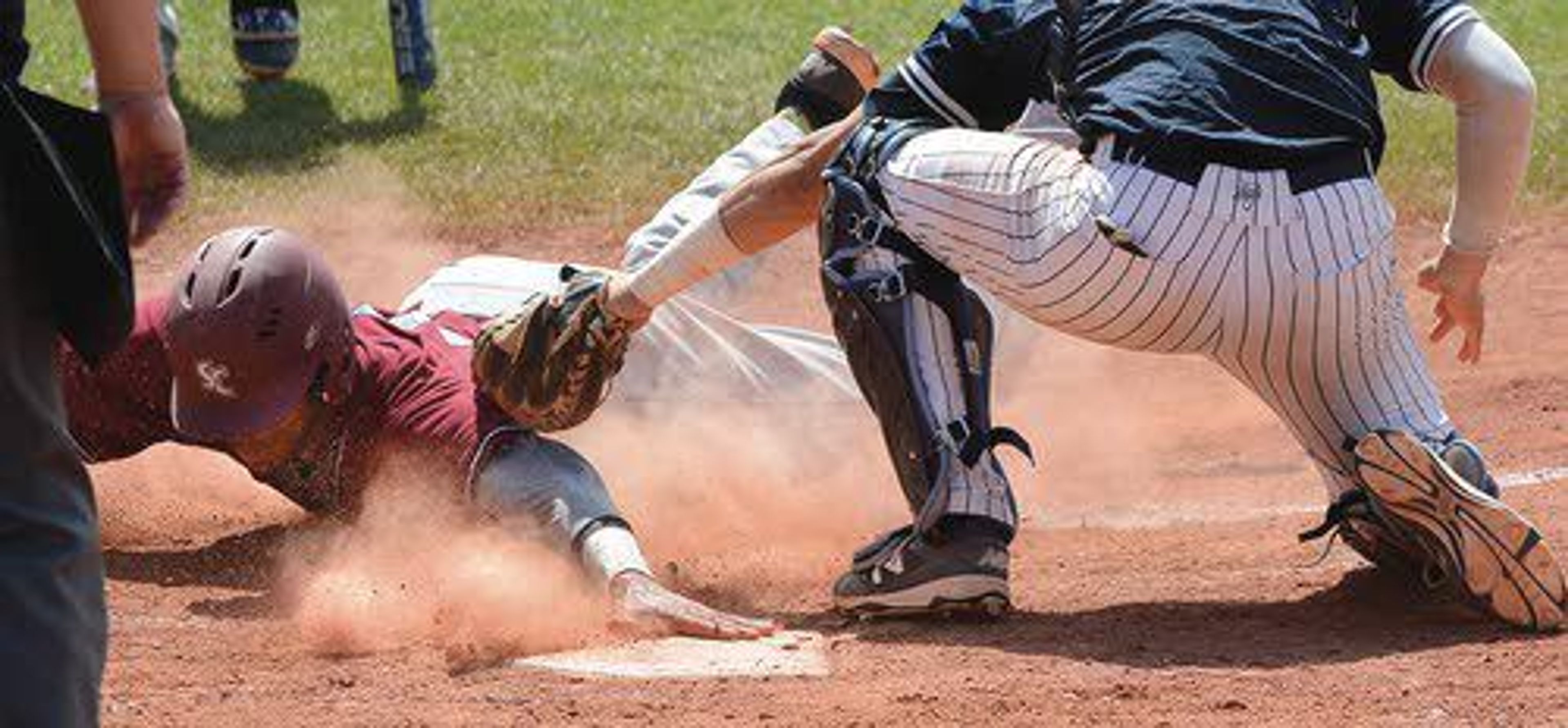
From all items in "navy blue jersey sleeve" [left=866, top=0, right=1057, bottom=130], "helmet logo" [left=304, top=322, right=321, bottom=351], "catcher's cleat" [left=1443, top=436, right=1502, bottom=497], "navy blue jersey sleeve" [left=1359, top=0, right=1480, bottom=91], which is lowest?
"helmet logo" [left=304, top=322, right=321, bottom=351]

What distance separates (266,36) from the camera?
10.5 metres

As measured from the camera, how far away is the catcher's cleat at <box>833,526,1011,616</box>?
183 inches

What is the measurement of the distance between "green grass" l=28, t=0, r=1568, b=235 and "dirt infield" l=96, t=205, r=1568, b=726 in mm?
2463

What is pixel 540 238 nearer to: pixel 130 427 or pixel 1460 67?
pixel 130 427

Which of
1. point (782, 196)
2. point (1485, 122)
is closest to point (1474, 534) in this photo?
point (1485, 122)

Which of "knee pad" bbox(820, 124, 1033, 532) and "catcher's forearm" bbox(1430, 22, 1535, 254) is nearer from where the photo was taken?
"catcher's forearm" bbox(1430, 22, 1535, 254)

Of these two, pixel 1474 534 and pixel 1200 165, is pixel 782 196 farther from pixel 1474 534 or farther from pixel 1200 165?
pixel 1474 534

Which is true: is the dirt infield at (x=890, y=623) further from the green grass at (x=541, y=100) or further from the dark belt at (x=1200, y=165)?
the green grass at (x=541, y=100)

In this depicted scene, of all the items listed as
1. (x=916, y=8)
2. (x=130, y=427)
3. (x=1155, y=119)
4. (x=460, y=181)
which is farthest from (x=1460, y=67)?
(x=916, y=8)

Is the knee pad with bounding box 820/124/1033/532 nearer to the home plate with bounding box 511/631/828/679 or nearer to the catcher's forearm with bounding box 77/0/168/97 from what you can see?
the home plate with bounding box 511/631/828/679

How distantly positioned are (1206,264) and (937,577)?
0.75 m

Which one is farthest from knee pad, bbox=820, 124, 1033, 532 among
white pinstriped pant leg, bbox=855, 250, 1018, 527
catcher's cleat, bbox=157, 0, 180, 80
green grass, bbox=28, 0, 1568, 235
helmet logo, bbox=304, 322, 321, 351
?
catcher's cleat, bbox=157, 0, 180, 80

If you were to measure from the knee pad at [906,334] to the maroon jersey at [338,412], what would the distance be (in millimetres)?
870

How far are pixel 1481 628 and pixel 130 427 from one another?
2.75 m
